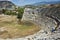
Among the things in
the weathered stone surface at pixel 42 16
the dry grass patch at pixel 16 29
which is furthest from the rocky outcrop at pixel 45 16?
the dry grass patch at pixel 16 29

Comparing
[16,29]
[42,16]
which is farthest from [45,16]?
[16,29]

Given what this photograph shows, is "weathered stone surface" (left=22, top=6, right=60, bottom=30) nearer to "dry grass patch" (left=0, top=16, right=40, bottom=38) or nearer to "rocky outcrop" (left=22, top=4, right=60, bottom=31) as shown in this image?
"rocky outcrop" (left=22, top=4, right=60, bottom=31)

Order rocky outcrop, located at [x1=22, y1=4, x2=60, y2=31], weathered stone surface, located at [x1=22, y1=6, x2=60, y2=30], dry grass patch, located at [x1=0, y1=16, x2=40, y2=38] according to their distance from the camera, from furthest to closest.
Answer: weathered stone surface, located at [x1=22, y1=6, x2=60, y2=30], rocky outcrop, located at [x1=22, y1=4, x2=60, y2=31], dry grass patch, located at [x1=0, y1=16, x2=40, y2=38]

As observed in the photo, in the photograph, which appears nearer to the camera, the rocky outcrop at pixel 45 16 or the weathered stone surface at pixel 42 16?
the rocky outcrop at pixel 45 16

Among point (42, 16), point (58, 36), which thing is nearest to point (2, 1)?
point (42, 16)

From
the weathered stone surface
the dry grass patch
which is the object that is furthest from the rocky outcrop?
the dry grass patch

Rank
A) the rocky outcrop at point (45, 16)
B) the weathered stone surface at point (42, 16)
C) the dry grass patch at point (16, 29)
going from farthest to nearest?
the weathered stone surface at point (42, 16) < the rocky outcrop at point (45, 16) < the dry grass patch at point (16, 29)

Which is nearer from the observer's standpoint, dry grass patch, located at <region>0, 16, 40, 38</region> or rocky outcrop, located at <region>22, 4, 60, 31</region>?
dry grass patch, located at <region>0, 16, 40, 38</region>

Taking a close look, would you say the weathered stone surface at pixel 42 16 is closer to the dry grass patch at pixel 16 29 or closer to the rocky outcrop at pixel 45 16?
the rocky outcrop at pixel 45 16

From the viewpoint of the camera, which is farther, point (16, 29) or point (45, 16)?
point (45, 16)

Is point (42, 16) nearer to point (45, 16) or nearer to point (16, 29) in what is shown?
point (45, 16)

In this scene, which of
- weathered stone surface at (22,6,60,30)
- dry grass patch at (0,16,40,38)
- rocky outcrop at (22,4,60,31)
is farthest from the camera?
weathered stone surface at (22,6,60,30)

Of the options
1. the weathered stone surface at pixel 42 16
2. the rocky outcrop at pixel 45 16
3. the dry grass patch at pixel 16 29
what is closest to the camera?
the dry grass patch at pixel 16 29

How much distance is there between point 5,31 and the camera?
10414mm
